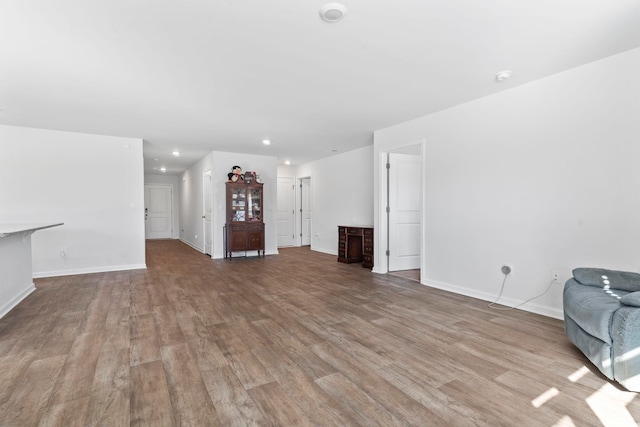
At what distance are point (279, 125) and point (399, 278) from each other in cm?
304

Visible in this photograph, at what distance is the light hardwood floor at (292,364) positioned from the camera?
164 centimetres

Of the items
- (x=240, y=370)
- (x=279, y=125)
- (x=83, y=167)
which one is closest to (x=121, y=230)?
(x=83, y=167)

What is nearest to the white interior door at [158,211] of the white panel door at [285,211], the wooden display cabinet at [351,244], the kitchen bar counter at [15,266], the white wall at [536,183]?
the white panel door at [285,211]

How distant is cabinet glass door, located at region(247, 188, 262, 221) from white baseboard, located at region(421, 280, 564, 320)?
13.5 ft

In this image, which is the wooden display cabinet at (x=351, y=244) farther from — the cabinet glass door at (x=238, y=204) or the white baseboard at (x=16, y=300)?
the white baseboard at (x=16, y=300)

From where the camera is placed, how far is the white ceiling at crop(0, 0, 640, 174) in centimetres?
201

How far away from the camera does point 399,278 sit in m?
4.79

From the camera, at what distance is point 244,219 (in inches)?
273

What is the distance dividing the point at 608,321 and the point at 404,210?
3375 mm

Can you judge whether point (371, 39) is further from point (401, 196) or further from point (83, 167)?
point (83, 167)

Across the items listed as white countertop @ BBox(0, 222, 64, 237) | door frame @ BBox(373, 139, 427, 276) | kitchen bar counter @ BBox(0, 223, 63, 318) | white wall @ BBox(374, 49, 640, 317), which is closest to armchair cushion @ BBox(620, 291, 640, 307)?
white wall @ BBox(374, 49, 640, 317)

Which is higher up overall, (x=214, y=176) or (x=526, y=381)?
(x=214, y=176)

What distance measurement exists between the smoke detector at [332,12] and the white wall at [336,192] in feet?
14.7

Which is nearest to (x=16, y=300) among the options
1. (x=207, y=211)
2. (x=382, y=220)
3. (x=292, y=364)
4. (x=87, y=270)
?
(x=87, y=270)
